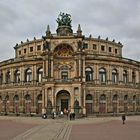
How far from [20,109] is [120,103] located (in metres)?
26.3

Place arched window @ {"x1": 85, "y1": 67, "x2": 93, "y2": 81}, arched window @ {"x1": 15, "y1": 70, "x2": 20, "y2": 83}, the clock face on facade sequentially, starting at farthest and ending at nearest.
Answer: arched window @ {"x1": 15, "y1": 70, "x2": 20, "y2": 83} → arched window @ {"x1": 85, "y1": 67, "x2": 93, "y2": 81} → the clock face on facade

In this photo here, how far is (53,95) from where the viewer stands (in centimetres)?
7388

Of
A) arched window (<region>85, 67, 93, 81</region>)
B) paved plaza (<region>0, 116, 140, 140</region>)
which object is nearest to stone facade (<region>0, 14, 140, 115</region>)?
arched window (<region>85, 67, 93, 81</region>)

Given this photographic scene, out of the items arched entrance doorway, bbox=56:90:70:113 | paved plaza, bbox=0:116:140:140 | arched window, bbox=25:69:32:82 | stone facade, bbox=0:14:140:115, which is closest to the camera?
paved plaza, bbox=0:116:140:140

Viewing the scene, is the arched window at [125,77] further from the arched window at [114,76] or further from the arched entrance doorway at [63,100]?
the arched entrance doorway at [63,100]

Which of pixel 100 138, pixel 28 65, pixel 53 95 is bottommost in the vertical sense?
pixel 100 138

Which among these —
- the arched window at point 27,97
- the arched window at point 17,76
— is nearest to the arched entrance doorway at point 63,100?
the arched window at point 27,97

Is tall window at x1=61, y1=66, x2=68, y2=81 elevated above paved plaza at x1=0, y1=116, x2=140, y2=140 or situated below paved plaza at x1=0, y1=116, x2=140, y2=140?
above

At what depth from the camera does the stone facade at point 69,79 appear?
7462cm

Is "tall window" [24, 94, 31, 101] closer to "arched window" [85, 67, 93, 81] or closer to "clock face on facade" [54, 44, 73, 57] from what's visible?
"clock face on facade" [54, 44, 73, 57]

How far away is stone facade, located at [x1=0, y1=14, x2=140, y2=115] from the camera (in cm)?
7462

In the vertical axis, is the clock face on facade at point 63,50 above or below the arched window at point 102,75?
above

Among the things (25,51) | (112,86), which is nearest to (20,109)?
(25,51)

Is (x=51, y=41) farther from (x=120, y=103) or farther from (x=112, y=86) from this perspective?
(x=120, y=103)
